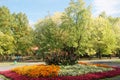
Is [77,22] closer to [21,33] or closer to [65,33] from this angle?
[65,33]

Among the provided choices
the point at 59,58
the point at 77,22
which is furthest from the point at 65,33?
the point at 59,58

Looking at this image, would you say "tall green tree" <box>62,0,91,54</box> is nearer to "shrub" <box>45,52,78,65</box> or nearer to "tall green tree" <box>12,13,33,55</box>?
"shrub" <box>45,52,78,65</box>

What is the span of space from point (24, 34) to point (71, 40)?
30211mm

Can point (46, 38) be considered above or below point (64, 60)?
above

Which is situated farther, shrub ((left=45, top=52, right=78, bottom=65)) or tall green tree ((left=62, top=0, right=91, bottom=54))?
tall green tree ((left=62, top=0, right=91, bottom=54))

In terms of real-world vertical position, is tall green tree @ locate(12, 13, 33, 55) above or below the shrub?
above

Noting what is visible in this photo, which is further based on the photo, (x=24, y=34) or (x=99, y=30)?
(x=24, y=34)

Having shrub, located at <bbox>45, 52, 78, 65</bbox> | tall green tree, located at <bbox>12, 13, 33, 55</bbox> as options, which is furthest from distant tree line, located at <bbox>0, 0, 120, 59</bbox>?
shrub, located at <bbox>45, 52, 78, 65</bbox>

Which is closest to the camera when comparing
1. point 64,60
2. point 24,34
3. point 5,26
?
point 64,60

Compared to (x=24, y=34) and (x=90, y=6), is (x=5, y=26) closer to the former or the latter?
(x=24, y=34)

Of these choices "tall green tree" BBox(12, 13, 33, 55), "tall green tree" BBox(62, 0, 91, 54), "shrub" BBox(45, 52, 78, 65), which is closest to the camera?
"shrub" BBox(45, 52, 78, 65)

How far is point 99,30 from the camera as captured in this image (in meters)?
58.7

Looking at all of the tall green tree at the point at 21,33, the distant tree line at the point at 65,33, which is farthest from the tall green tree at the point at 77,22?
the tall green tree at the point at 21,33

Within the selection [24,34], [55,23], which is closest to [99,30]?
[55,23]
